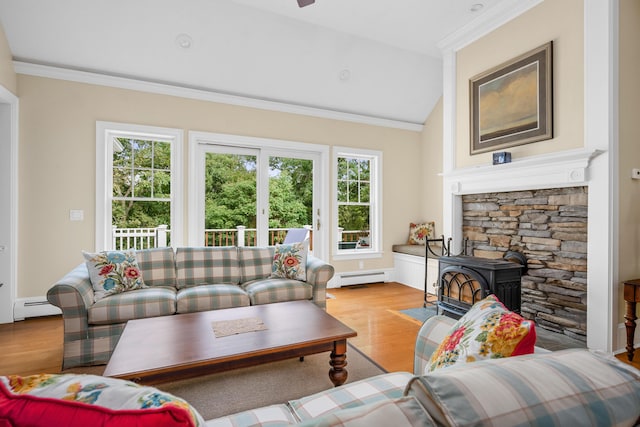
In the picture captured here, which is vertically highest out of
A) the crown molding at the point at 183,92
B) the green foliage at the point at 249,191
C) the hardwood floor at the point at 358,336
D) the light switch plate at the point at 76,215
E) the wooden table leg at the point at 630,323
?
the crown molding at the point at 183,92

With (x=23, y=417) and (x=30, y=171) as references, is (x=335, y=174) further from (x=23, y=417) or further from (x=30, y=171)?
(x=23, y=417)

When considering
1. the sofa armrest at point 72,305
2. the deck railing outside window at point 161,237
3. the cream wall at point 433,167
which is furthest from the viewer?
the cream wall at point 433,167

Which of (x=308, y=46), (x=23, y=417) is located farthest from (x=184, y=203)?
(x=23, y=417)

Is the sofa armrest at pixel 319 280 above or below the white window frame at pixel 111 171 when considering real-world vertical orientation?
below

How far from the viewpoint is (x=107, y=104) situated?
13.0 feet

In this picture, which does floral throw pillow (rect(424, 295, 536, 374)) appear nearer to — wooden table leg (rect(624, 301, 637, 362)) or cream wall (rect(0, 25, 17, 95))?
wooden table leg (rect(624, 301, 637, 362))

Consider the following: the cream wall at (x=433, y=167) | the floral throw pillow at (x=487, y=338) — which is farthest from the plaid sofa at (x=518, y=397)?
the cream wall at (x=433, y=167)

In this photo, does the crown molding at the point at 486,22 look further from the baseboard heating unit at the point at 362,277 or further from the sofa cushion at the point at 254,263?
the baseboard heating unit at the point at 362,277

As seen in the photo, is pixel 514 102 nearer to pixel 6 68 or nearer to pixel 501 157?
pixel 501 157

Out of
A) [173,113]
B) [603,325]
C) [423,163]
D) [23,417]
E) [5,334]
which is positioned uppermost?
[173,113]

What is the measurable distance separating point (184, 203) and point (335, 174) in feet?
7.50

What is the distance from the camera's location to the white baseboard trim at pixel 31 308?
3.60 metres

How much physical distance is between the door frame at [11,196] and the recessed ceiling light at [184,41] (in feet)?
5.81

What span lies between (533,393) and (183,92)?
15.2 feet
